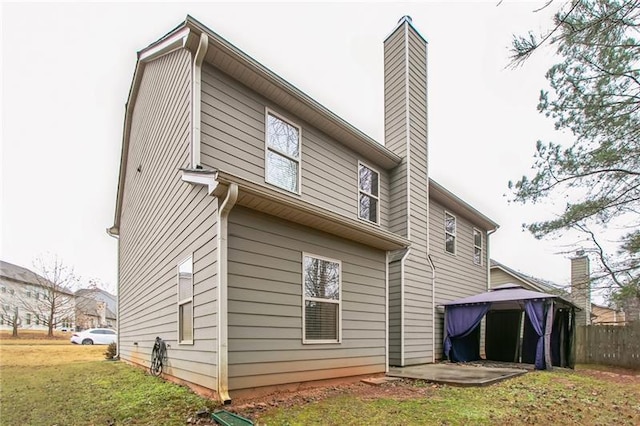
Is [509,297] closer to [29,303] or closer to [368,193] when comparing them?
[368,193]

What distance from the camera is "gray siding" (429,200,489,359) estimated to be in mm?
10609

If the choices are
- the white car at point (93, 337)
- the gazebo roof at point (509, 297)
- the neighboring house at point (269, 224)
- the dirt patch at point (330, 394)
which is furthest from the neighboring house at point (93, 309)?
the dirt patch at point (330, 394)

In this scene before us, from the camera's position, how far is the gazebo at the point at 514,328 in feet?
30.0

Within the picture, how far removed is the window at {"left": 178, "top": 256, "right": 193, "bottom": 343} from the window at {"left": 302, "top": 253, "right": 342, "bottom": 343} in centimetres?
173

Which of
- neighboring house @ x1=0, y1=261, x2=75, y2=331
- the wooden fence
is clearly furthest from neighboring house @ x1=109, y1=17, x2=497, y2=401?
neighboring house @ x1=0, y1=261, x2=75, y2=331

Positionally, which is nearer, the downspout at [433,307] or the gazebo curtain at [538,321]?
the gazebo curtain at [538,321]

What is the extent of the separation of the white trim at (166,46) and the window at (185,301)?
347 cm

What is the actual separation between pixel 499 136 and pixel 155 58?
12.4 metres

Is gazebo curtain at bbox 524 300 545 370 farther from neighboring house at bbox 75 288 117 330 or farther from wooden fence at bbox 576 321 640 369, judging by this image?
neighboring house at bbox 75 288 117 330

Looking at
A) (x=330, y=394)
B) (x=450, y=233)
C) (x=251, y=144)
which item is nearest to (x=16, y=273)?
(x=251, y=144)

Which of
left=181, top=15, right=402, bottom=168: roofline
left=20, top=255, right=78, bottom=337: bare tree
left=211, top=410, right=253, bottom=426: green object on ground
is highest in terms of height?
left=181, top=15, right=402, bottom=168: roofline

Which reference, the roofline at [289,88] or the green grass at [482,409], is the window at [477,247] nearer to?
the roofline at [289,88]

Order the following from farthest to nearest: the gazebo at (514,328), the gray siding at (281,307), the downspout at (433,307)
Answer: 1. the downspout at (433,307)
2. the gazebo at (514,328)
3. the gray siding at (281,307)

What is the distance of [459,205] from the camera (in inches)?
457
